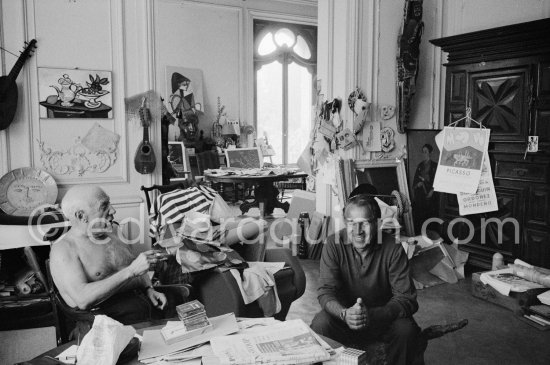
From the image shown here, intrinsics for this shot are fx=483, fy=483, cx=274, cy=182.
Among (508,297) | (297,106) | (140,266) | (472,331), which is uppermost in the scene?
(297,106)

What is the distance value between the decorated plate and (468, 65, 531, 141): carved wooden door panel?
12.6 feet

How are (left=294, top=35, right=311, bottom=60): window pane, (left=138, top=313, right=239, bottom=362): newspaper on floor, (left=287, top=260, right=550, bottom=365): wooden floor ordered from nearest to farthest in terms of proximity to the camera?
(left=138, top=313, right=239, bottom=362): newspaper on floor < (left=287, top=260, right=550, bottom=365): wooden floor < (left=294, top=35, right=311, bottom=60): window pane

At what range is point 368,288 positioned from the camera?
2486mm

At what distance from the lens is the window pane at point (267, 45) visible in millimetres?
10359

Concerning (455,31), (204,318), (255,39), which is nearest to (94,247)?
(204,318)

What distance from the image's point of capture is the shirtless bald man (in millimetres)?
2303

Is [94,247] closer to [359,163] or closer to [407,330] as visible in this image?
[407,330]

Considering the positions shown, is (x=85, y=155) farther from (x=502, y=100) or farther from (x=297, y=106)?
(x=297, y=106)

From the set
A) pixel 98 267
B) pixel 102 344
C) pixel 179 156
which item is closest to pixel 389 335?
pixel 102 344

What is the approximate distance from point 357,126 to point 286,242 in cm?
153

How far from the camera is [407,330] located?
2.31m

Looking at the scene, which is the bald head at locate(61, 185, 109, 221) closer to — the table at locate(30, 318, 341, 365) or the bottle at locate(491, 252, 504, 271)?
the table at locate(30, 318, 341, 365)

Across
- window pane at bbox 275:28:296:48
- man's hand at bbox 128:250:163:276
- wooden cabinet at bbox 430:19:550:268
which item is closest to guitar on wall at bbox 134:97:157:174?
man's hand at bbox 128:250:163:276

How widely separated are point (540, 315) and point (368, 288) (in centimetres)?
184
